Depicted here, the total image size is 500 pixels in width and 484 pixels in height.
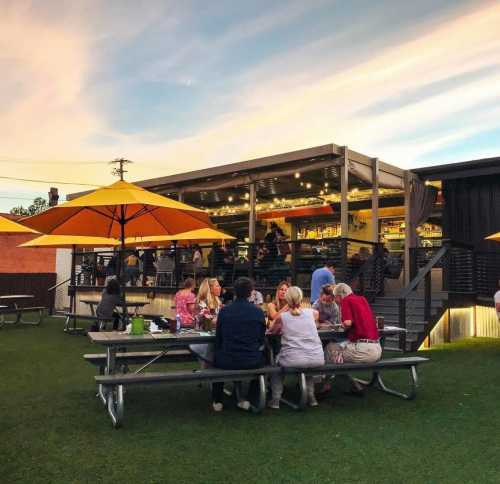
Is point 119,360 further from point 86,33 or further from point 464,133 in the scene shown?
point 464,133

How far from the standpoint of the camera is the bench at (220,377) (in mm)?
4473

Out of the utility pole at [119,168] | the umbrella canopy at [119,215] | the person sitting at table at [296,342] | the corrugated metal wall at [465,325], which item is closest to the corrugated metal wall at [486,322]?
the corrugated metal wall at [465,325]

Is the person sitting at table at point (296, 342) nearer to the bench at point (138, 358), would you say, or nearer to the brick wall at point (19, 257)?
the bench at point (138, 358)

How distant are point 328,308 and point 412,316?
3.80 meters

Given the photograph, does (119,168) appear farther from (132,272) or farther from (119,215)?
(119,215)

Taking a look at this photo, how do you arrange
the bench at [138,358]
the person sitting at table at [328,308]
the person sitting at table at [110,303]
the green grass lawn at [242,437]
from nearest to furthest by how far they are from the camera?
the green grass lawn at [242,437] < the bench at [138,358] < the person sitting at table at [328,308] < the person sitting at table at [110,303]

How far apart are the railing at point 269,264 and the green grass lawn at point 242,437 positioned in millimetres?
4926

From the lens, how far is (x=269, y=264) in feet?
42.8

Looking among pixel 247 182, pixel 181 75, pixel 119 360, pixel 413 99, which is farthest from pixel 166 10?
pixel 119 360

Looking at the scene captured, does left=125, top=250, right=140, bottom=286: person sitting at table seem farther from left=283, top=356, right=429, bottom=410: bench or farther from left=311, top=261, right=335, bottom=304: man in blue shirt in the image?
left=283, top=356, right=429, bottom=410: bench

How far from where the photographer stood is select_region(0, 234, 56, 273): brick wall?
30.5 m

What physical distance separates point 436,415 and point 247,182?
9243 millimetres

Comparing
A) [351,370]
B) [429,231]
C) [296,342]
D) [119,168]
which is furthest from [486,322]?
[119,168]

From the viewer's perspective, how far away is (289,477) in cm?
338
